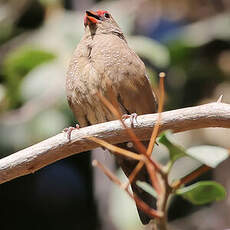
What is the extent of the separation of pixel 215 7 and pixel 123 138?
4.32 m

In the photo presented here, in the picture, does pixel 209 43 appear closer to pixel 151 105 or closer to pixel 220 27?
pixel 220 27

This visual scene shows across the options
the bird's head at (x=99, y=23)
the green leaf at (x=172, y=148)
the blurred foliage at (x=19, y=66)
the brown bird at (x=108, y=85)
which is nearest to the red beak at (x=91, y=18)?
the bird's head at (x=99, y=23)

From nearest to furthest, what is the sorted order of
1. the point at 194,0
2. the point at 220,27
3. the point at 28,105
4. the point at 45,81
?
the point at 45,81
the point at 28,105
the point at 220,27
the point at 194,0

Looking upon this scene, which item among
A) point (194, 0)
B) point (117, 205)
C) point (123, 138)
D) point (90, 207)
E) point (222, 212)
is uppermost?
point (123, 138)

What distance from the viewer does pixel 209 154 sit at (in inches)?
60.2

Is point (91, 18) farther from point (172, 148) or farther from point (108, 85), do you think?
point (172, 148)

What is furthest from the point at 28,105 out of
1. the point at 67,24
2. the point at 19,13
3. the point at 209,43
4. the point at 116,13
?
the point at 209,43

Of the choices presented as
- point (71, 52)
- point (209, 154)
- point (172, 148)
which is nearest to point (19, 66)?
point (71, 52)

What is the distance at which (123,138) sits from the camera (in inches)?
105

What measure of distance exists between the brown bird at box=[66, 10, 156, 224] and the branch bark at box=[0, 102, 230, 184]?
0.95m

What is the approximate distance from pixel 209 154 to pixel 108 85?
223cm

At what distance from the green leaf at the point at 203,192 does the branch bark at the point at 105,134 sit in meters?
0.97

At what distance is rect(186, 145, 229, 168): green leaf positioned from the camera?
4.75 feet

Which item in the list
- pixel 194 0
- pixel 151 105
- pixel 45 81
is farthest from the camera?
pixel 194 0
